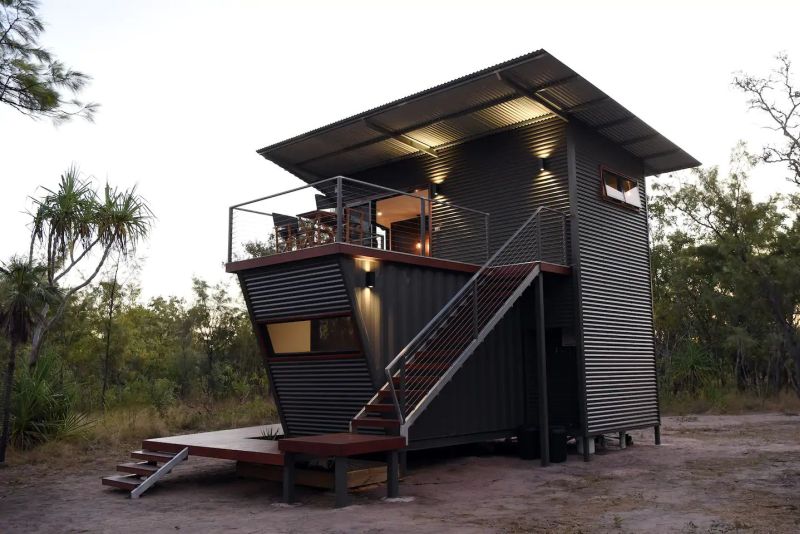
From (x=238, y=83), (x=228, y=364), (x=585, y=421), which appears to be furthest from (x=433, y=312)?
(x=228, y=364)

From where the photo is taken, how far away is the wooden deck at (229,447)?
9094 mm

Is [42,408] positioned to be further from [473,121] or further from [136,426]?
[473,121]

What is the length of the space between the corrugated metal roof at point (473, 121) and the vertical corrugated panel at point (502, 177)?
272 mm

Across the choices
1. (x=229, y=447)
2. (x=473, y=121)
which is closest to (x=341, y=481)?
(x=229, y=447)

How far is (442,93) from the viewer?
1205cm

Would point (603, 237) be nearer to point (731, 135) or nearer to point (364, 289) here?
point (364, 289)

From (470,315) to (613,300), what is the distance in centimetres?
390

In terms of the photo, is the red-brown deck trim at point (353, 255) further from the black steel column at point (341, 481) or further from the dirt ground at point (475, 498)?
the dirt ground at point (475, 498)

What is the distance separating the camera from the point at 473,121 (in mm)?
13281

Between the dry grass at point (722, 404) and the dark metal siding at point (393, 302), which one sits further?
the dry grass at point (722, 404)

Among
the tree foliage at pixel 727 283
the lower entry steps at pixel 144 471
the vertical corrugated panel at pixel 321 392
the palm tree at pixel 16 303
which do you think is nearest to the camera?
the lower entry steps at pixel 144 471

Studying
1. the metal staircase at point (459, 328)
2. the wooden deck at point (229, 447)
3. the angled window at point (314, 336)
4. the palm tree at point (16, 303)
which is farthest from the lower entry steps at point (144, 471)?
the palm tree at point (16, 303)

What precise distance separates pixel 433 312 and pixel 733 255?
65.8ft

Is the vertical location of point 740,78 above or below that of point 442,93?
above
